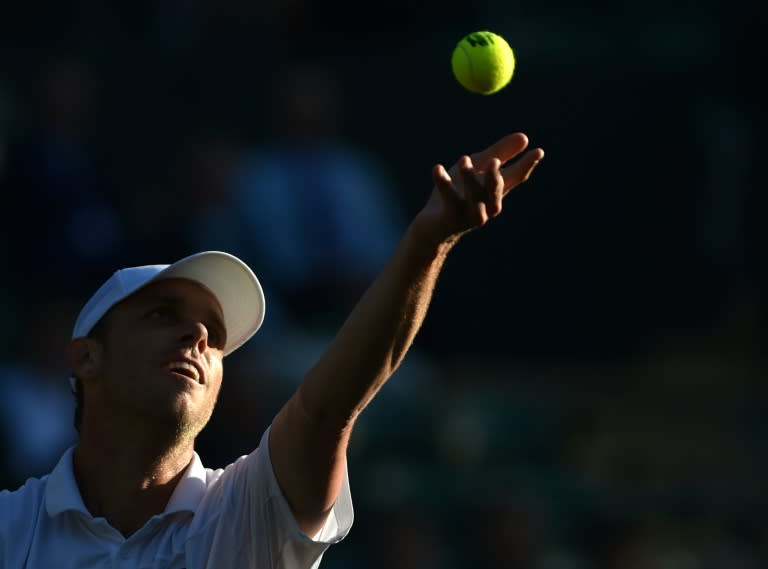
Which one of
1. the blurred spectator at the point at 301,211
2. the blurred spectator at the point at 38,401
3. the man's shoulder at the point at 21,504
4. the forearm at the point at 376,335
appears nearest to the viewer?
the forearm at the point at 376,335

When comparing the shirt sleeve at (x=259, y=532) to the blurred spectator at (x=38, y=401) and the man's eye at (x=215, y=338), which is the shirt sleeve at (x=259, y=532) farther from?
the blurred spectator at (x=38, y=401)

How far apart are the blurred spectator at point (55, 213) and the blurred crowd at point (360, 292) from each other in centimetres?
1

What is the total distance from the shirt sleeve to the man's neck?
0.51ft

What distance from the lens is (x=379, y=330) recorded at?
337cm

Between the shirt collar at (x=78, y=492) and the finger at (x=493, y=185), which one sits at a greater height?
the finger at (x=493, y=185)

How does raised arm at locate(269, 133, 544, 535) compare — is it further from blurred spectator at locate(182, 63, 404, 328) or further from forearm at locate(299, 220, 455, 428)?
blurred spectator at locate(182, 63, 404, 328)

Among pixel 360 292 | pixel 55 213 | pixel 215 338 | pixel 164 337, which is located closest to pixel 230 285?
pixel 215 338

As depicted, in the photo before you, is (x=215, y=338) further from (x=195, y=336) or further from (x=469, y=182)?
(x=469, y=182)

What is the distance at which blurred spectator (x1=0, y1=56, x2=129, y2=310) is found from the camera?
748cm

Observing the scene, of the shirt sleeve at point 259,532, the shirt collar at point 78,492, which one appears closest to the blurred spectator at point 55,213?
the shirt collar at point 78,492

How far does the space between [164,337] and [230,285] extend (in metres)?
0.28

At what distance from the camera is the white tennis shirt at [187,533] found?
3.53 meters

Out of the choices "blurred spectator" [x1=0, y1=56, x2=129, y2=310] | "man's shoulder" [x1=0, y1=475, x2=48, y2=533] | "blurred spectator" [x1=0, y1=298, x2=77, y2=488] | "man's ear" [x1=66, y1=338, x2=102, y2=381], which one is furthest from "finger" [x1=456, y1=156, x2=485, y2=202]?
"blurred spectator" [x1=0, y1=56, x2=129, y2=310]

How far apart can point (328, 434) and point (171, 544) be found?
1.69 feet
